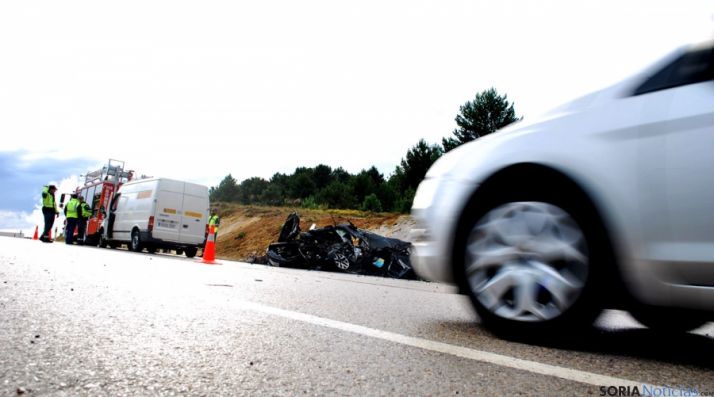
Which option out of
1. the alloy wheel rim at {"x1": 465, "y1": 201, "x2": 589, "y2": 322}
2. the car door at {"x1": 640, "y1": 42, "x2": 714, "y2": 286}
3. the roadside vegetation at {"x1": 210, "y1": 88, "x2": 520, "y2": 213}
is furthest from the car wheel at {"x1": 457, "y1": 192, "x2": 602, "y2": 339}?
the roadside vegetation at {"x1": 210, "y1": 88, "x2": 520, "y2": 213}

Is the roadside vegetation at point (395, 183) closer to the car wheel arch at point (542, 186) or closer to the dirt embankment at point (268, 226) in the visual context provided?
the dirt embankment at point (268, 226)

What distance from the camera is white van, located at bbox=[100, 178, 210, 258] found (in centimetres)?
1789

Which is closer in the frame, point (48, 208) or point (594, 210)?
point (594, 210)

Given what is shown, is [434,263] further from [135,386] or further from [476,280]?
[135,386]

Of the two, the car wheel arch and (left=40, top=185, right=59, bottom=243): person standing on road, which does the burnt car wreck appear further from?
the car wheel arch

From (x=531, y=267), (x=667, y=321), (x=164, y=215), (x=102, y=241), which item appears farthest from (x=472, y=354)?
(x=102, y=241)

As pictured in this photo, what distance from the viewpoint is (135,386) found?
6.05 ft

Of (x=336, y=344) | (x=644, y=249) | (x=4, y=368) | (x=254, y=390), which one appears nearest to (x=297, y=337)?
(x=336, y=344)

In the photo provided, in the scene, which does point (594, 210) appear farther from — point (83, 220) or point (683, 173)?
point (83, 220)

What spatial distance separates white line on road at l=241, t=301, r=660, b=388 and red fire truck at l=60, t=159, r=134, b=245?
20570 millimetres

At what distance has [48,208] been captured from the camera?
18688mm

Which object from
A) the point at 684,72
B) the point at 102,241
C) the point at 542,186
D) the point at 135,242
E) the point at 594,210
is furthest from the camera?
the point at 102,241

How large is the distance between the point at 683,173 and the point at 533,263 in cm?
86

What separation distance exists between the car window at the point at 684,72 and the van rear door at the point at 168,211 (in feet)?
55.4
